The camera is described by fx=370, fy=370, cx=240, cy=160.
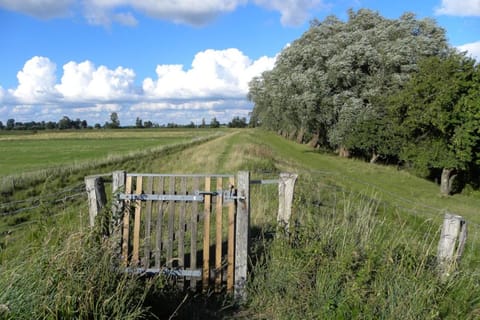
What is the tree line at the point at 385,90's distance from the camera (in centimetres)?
1853

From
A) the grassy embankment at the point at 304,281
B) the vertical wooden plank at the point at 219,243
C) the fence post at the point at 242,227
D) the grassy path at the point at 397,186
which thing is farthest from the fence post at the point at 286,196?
the grassy path at the point at 397,186

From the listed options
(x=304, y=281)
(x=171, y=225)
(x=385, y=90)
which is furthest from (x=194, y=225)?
(x=385, y=90)

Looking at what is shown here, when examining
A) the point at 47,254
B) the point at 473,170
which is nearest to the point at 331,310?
the point at 47,254

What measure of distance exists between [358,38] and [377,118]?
7159mm

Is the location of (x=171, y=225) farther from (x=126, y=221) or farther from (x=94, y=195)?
(x=94, y=195)

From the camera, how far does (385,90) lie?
27891 mm

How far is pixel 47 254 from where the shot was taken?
11.6ft

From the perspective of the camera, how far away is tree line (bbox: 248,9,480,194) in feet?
60.8

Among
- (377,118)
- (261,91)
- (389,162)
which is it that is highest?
(261,91)

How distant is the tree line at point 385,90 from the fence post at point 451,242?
15652 millimetres

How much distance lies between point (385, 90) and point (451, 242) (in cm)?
2584

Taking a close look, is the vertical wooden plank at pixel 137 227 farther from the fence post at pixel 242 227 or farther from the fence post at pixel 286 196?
the fence post at pixel 286 196

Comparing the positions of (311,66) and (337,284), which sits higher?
(311,66)

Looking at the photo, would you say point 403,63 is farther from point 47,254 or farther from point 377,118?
point 47,254
